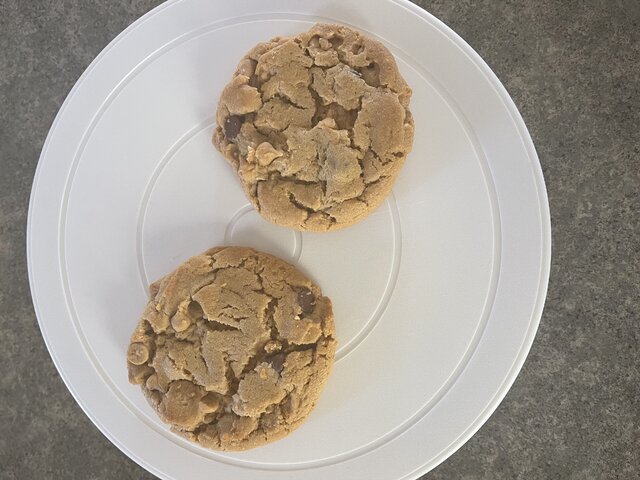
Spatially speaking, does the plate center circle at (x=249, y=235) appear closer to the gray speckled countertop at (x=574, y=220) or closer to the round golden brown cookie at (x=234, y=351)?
the round golden brown cookie at (x=234, y=351)

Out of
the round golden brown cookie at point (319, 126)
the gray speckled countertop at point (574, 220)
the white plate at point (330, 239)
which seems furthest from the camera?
the gray speckled countertop at point (574, 220)

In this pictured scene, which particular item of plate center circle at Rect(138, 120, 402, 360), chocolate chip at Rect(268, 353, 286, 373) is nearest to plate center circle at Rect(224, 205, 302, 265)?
plate center circle at Rect(138, 120, 402, 360)

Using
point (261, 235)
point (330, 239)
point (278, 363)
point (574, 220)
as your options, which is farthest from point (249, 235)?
point (574, 220)

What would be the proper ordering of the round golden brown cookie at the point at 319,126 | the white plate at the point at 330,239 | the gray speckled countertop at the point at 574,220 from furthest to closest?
the gray speckled countertop at the point at 574,220 < the white plate at the point at 330,239 < the round golden brown cookie at the point at 319,126

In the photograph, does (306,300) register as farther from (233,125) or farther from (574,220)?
(574,220)

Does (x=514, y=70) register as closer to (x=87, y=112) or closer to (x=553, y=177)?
(x=553, y=177)

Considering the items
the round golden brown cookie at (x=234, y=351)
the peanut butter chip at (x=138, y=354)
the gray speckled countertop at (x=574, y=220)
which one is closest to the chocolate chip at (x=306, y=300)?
the round golden brown cookie at (x=234, y=351)

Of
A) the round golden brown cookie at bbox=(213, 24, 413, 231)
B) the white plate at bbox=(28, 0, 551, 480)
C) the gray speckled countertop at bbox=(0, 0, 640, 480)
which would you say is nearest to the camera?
→ the round golden brown cookie at bbox=(213, 24, 413, 231)

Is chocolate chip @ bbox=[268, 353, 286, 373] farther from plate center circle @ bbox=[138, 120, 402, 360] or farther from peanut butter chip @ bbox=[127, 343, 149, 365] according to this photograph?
peanut butter chip @ bbox=[127, 343, 149, 365]
